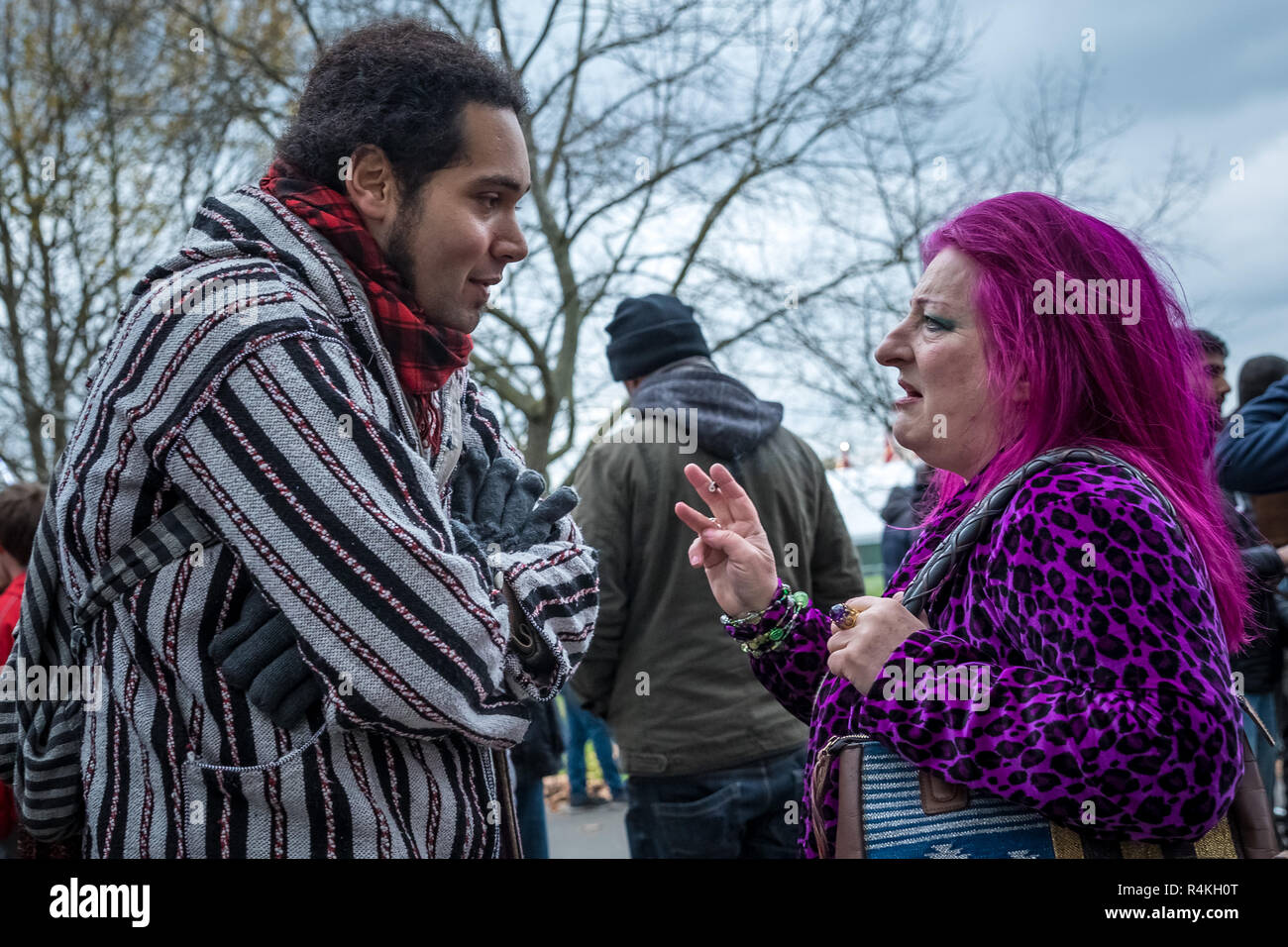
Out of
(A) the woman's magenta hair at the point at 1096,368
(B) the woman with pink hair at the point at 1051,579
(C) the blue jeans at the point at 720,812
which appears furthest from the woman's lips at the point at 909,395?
(C) the blue jeans at the point at 720,812

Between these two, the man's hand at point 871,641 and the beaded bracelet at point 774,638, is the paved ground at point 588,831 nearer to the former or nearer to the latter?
the beaded bracelet at point 774,638

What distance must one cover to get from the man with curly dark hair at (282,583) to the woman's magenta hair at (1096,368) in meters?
0.78

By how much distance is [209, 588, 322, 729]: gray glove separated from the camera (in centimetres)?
144

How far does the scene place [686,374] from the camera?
359 cm

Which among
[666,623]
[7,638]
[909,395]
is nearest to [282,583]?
[909,395]

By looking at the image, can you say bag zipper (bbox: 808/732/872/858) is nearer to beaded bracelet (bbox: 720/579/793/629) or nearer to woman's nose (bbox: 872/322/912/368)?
beaded bracelet (bbox: 720/579/793/629)

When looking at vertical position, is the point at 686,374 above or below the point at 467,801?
above

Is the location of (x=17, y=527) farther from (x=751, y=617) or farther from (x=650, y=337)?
(x=751, y=617)

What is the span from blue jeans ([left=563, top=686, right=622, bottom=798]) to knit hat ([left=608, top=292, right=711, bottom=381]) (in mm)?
3417

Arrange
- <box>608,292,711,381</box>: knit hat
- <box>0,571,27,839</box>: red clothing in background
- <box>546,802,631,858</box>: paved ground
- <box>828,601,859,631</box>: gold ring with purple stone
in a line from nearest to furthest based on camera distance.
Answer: <box>828,601,859,631</box>: gold ring with purple stone → <box>0,571,27,839</box>: red clothing in background → <box>608,292,711,381</box>: knit hat → <box>546,802,631,858</box>: paved ground

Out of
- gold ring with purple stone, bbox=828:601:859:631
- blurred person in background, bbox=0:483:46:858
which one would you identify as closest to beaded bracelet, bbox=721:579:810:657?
gold ring with purple stone, bbox=828:601:859:631
